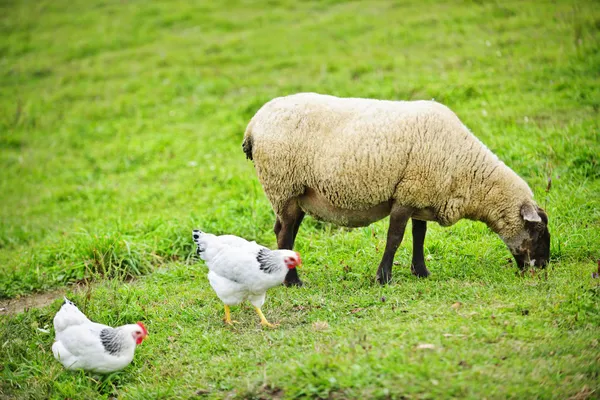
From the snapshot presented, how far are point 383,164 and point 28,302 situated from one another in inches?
185

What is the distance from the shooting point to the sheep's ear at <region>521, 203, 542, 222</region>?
659 centimetres

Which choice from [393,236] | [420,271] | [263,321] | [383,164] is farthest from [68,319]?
[420,271]

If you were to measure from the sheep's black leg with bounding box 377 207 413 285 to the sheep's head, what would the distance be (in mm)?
1177

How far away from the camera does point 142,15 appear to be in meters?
19.2

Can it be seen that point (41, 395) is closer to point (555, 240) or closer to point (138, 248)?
point (138, 248)

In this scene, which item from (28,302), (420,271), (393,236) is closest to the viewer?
(393,236)

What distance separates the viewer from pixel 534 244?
22.4 ft

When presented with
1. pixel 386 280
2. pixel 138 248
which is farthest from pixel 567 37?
pixel 138 248

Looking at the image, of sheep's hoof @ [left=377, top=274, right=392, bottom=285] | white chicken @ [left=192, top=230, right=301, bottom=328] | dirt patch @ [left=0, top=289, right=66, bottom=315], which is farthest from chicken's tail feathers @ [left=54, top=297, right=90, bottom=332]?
sheep's hoof @ [left=377, top=274, right=392, bottom=285]

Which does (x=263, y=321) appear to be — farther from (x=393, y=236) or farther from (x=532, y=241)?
(x=532, y=241)

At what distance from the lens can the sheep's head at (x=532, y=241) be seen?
6734 millimetres

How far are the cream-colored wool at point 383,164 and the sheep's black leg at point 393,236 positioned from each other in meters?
0.11

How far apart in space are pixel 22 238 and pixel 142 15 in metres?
10.8

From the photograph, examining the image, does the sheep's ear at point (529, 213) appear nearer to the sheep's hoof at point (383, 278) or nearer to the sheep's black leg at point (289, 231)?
the sheep's hoof at point (383, 278)
